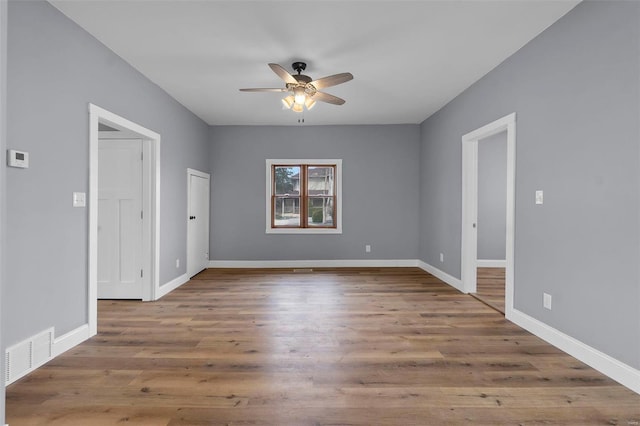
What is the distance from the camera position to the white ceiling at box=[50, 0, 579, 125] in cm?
252

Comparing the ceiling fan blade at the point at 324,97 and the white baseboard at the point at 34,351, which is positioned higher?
the ceiling fan blade at the point at 324,97

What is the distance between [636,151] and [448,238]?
Answer: 3030 millimetres

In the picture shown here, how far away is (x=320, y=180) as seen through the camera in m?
6.32

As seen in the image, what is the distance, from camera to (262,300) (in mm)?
4023

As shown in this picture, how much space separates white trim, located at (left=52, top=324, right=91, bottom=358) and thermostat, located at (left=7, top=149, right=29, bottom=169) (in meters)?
1.36

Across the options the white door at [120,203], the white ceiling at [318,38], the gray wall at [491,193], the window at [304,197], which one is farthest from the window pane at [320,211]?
the white door at [120,203]

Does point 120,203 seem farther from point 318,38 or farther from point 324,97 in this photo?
point 318,38

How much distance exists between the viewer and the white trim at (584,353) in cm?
207

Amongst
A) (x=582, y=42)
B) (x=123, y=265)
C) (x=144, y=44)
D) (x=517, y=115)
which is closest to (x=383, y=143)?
(x=517, y=115)

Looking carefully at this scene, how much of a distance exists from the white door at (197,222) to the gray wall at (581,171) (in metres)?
4.57

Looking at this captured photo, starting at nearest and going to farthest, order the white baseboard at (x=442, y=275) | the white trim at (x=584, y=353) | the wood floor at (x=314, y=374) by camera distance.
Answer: the wood floor at (x=314, y=374)
the white trim at (x=584, y=353)
the white baseboard at (x=442, y=275)

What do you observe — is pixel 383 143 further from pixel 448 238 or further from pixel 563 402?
pixel 563 402

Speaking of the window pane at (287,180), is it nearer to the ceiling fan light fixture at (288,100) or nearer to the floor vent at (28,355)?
the ceiling fan light fixture at (288,100)

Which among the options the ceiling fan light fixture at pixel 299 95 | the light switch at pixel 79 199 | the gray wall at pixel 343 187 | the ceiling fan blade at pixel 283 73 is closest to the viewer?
the light switch at pixel 79 199
